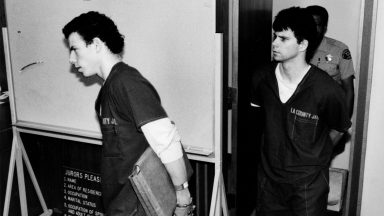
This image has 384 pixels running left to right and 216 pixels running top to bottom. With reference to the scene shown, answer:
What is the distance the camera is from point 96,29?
1.60 meters

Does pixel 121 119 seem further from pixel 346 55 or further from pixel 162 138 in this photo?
pixel 346 55

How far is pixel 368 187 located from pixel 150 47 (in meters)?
1.35

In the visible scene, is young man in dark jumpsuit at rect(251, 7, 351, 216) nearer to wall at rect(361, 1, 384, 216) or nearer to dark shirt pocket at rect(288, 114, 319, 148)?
dark shirt pocket at rect(288, 114, 319, 148)

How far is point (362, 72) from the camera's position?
2117 mm

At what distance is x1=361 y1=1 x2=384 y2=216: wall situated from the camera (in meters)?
2.06

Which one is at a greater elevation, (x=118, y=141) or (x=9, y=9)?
(x=9, y=9)

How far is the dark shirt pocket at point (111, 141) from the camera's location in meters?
1.57

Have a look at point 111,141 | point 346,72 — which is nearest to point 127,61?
point 111,141

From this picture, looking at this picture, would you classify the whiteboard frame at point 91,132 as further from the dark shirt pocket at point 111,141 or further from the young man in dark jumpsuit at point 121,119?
the dark shirt pocket at point 111,141

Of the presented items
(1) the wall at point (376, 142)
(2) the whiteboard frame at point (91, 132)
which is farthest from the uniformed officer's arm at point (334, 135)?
(2) the whiteboard frame at point (91, 132)

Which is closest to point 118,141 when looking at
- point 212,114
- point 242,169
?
point 212,114

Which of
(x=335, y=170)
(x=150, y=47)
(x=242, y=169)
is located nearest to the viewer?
(x=150, y=47)

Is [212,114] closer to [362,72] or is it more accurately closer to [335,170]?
[362,72]

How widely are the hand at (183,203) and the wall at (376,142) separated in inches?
42.8
